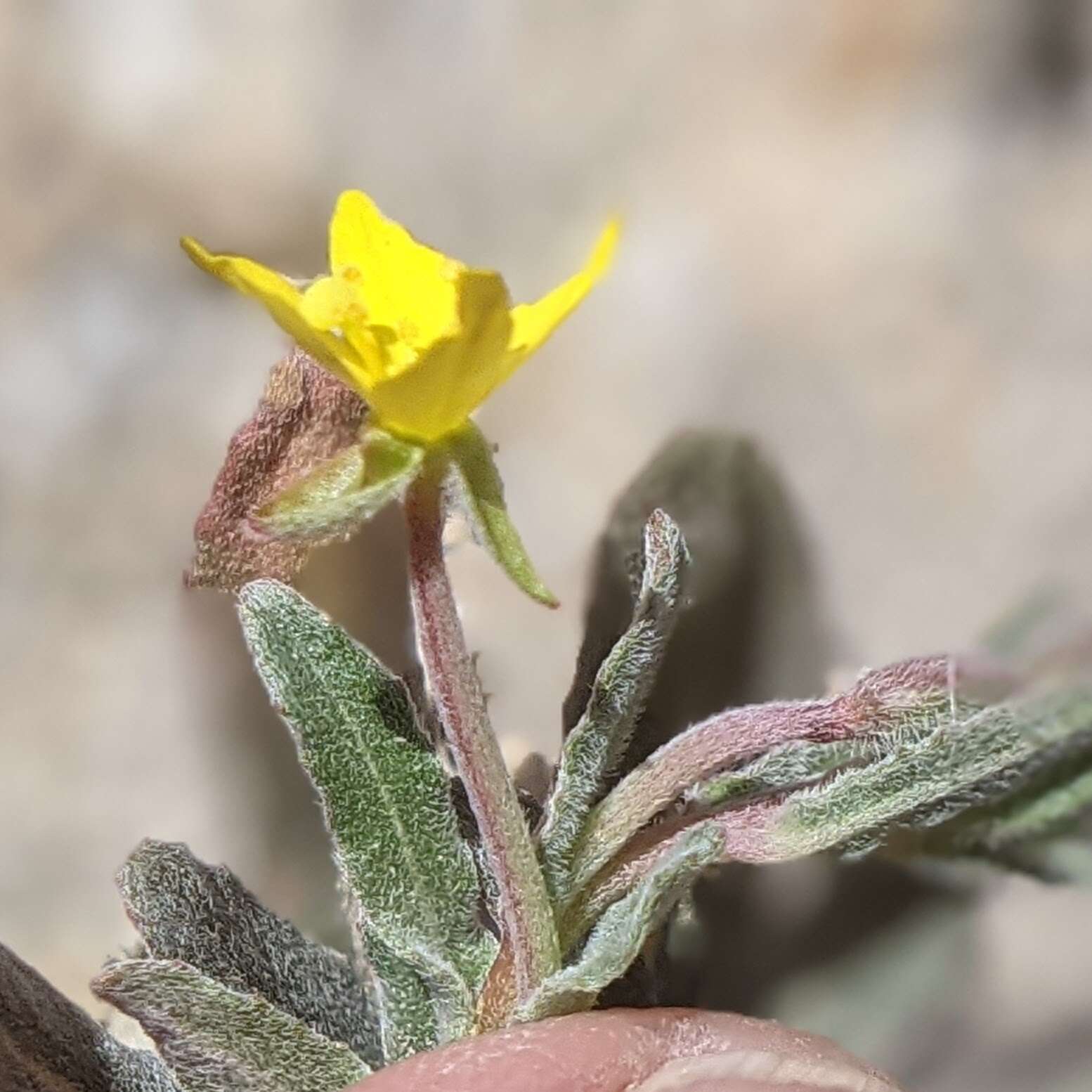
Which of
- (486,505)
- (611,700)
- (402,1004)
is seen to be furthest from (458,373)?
(402,1004)

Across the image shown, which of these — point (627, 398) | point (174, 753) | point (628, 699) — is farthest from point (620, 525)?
point (174, 753)

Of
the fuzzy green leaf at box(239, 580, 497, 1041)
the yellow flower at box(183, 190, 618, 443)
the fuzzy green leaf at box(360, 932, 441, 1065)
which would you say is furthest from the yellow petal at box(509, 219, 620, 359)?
the fuzzy green leaf at box(360, 932, 441, 1065)

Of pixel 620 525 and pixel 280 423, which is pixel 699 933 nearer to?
pixel 620 525

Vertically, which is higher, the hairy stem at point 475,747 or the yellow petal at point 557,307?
the yellow petal at point 557,307

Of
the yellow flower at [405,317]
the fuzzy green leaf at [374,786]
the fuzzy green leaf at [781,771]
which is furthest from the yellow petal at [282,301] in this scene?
the fuzzy green leaf at [781,771]

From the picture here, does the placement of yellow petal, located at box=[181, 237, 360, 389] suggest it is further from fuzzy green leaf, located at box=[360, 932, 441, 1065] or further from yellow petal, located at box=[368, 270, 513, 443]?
fuzzy green leaf, located at box=[360, 932, 441, 1065]

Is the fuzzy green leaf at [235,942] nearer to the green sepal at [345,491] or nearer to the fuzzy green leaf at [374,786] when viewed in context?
the fuzzy green leaf at [374,786]

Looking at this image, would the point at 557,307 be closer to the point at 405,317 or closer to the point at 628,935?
the point at 405,317
